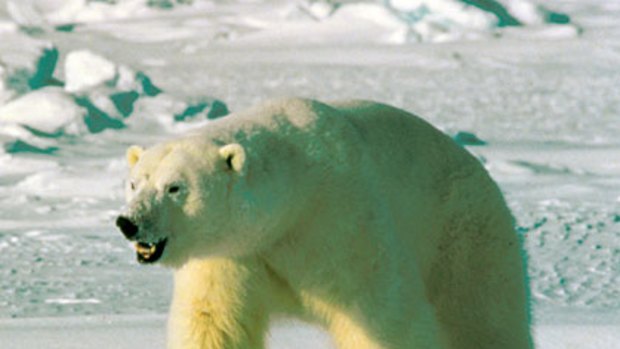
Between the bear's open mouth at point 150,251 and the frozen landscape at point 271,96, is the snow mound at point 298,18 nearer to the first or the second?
the frozen landscape at point 271,96

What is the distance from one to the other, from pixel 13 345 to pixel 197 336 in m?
1.90

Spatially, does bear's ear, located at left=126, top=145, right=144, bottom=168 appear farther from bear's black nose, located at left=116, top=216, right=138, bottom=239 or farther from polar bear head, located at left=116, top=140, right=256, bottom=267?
bear's black nose, located at left=116, top=216, right=138, bottom=239

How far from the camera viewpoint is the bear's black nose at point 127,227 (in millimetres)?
1991

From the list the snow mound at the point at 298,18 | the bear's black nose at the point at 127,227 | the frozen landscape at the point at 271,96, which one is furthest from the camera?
the snow mound at the point at 298,18

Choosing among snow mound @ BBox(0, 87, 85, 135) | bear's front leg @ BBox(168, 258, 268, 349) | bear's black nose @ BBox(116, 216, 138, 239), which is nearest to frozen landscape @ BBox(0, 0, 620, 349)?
snow mound @ BBox(0, 87, 85, 135)

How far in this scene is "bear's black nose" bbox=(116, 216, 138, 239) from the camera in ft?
6.53

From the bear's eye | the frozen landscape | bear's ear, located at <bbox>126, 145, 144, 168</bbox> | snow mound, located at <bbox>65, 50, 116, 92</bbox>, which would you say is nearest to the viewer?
the bear's eye

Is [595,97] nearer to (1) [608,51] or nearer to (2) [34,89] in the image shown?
(1) [608,51]

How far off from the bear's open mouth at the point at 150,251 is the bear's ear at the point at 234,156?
0.62ft

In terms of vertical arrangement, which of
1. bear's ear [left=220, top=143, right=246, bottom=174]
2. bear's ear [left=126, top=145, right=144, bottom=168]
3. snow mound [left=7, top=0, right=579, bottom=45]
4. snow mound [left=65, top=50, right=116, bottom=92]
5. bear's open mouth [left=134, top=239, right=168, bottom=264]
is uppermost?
bear's ear [left=220, top=143, right=246, bottom=174]

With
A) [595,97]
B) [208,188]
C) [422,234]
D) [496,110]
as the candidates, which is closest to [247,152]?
[208,188]

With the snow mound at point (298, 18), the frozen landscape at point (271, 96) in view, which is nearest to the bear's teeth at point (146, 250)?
the frozen landscape at point (271, 96)

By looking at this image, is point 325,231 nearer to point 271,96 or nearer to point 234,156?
point 234,156

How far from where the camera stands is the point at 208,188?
214 cm
